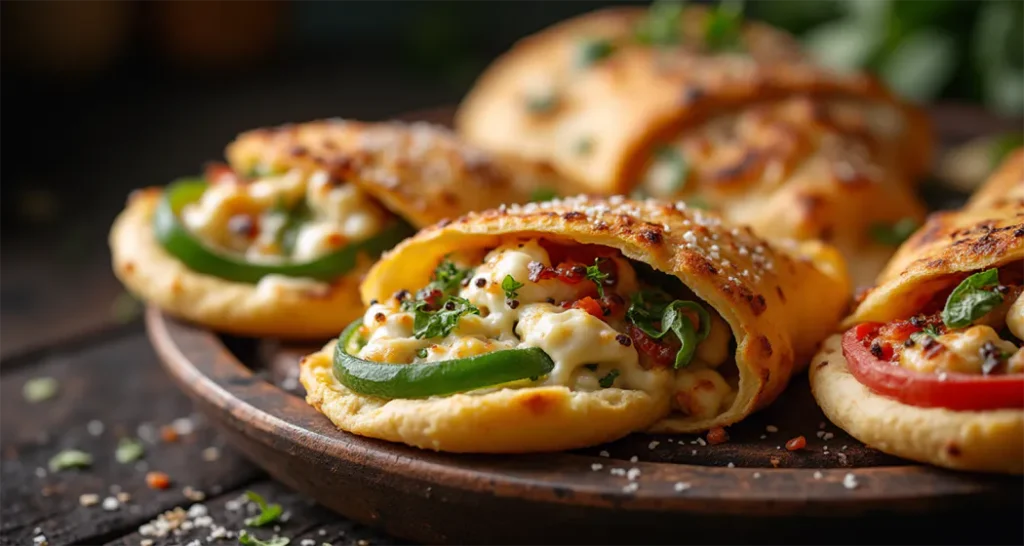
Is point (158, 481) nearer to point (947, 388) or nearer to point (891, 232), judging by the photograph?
point (947, 388)

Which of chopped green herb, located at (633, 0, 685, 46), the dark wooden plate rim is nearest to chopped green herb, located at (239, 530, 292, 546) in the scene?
the dark wooden plate rim

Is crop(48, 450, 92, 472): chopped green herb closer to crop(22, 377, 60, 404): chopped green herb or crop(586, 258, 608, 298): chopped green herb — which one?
crop(22, 377, 60, 404): chopped green herb

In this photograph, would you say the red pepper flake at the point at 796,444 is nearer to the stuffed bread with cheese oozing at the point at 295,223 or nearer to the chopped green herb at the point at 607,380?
the chopped green herb at the point at 607,380

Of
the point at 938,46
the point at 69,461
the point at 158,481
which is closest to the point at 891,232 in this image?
the point at 158,481

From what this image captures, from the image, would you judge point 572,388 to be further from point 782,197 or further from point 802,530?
point 782,197

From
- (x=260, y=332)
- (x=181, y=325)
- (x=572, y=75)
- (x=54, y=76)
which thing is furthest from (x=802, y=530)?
(x=54, y=76)

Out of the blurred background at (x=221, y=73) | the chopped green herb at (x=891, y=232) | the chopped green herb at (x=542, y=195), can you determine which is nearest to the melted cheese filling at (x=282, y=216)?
the chopped green herb at (x=542, y=195)
